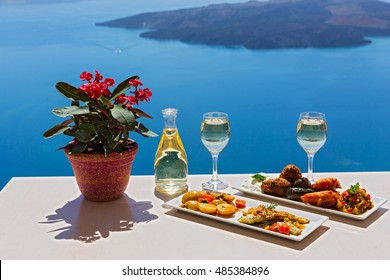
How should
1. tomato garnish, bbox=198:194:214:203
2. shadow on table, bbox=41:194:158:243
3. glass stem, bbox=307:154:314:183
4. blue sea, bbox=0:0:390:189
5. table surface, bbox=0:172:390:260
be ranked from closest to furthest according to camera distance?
table surface, bbox=0:172:390:260 → shadow on table, bbox=41:194:158:243 → tomato garnish, bbox=198:194:214:203 → glass stem, bbox=307:154:314:183 → blue sea, bbox=0:0:390:189

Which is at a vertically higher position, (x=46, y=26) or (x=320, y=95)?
(x=46, y=26)

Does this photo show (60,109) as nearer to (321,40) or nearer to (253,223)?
(253,223)

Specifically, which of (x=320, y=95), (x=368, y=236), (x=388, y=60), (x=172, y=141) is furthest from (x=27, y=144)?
(x=368, y=236)

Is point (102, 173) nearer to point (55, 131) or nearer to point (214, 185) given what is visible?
point (55, 131)

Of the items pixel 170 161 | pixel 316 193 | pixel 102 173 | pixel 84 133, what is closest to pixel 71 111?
pixel 84 133

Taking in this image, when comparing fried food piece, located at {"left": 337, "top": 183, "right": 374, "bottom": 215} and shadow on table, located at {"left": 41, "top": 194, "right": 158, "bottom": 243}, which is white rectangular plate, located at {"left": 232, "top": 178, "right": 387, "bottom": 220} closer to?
fried food piece, located at {"left": 337, "top": 183, "right": 374, "bottom": 215}

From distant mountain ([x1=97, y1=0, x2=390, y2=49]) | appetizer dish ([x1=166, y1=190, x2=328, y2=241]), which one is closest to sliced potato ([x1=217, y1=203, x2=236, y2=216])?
appetizer dish ([x1=166, y1=190, x2=328, y2=241])
